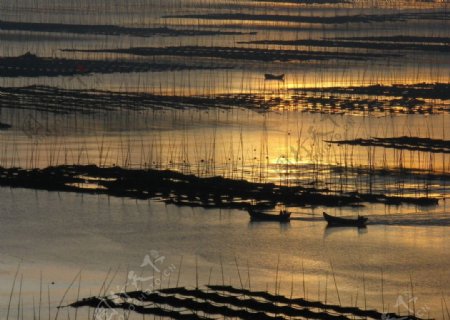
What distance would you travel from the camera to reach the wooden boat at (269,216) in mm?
25672

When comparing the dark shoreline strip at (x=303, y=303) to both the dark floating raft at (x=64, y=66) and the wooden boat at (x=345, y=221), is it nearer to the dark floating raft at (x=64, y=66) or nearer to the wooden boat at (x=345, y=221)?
the wooden boat at (x=345, y=221)

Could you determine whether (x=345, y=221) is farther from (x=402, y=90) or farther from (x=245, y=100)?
(x=402, y=90)

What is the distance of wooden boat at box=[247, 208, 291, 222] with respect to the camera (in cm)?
2567

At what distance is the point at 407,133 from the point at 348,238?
433 inches

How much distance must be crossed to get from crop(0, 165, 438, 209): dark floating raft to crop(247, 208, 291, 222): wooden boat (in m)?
0.60

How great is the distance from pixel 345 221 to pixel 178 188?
4.01 meters

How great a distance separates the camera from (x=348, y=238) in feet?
81.9

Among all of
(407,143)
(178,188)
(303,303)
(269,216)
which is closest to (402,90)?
(407,143)

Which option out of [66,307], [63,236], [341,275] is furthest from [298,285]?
[63,236]

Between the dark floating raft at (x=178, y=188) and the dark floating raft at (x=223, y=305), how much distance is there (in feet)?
23.5

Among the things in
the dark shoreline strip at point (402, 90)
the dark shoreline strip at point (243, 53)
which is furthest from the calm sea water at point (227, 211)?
the dark shoreline strip at point (243, 53)

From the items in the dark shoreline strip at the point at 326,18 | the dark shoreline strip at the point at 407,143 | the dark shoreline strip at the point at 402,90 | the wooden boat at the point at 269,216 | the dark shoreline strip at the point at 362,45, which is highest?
the dark shoreline strip at the point at 326,18

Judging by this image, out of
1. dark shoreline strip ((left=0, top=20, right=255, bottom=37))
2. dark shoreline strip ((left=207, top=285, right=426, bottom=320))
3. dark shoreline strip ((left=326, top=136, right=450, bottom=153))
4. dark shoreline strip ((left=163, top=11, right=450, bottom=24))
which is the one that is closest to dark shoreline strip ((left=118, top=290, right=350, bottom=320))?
dark shoreline strip ((left=207, top=285, right=426, bottom=320))

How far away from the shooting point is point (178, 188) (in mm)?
27844
